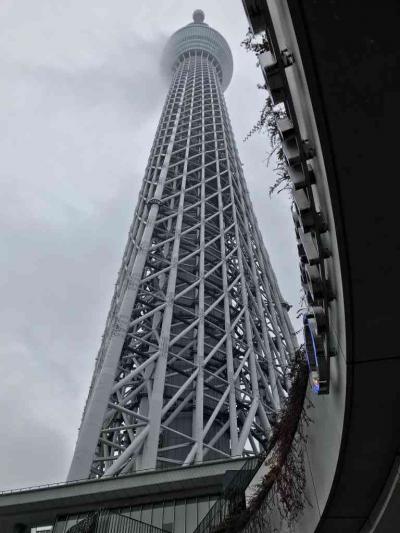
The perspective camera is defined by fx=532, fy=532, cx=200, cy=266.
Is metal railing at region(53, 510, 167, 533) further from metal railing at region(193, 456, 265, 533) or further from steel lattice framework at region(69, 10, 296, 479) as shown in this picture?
steel lattice framework at region(69, 10, 296, 479)

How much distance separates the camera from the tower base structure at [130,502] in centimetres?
1741

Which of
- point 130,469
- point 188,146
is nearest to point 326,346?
point 130,469

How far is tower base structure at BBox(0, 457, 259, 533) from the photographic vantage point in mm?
17406

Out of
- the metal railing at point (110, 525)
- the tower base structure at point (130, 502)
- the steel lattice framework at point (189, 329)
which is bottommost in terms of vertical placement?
the metal railing at point (110, 525)

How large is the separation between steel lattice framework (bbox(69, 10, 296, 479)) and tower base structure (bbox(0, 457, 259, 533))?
4.22m

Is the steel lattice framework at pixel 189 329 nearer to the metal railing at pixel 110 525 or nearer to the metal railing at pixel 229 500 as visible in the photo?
the metal railing at pixel 229 500

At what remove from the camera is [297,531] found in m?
9.52

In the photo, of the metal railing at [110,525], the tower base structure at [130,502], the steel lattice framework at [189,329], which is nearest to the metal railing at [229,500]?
the tower base structure at [130,502]

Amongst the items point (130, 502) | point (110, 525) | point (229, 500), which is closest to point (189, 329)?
point (130, 502)

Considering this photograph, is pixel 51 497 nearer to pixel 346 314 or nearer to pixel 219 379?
pixel 346 314

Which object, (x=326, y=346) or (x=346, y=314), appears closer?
(x=346, y=314)

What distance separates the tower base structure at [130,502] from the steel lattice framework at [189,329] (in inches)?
166

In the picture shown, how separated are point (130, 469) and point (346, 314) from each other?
80.5ft

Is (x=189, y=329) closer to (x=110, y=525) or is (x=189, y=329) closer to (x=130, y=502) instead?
(x=130, y=502)
